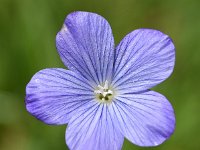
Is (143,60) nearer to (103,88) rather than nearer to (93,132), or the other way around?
(103,88)

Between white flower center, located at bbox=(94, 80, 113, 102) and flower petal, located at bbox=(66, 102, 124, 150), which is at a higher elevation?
white flower center, located at bbox=(94, 80, 113, 102)

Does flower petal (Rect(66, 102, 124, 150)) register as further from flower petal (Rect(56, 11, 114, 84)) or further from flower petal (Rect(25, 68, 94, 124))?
flower petal (Rect(56, 11, 114, 84))

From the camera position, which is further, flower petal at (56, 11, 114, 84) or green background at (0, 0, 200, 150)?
green background at (0, 0, 200, 150)

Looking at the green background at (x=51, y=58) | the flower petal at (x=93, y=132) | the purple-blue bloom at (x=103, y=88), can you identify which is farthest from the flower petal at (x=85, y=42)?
the green background at (x=51, y=58)

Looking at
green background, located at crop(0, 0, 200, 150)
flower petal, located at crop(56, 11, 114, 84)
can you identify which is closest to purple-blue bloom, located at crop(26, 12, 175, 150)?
flower petal, located at crop(56, 11, 114, 84)

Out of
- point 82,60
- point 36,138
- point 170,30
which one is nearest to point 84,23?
point 82,60

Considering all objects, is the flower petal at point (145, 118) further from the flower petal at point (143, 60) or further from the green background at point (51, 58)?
the green background at point (51, 58)
